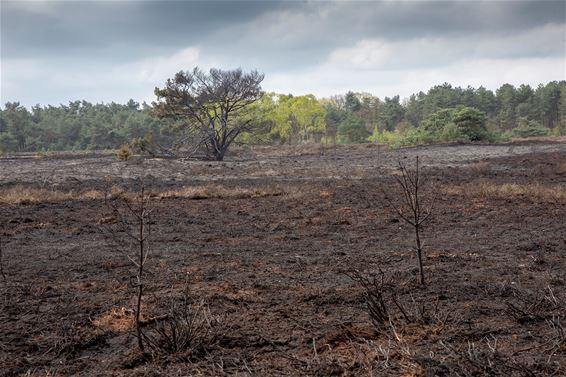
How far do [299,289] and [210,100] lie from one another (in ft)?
99.7

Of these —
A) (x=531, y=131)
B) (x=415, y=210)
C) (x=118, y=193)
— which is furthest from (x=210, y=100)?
(x=531, y=131)

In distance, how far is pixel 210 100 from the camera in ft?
→ 117

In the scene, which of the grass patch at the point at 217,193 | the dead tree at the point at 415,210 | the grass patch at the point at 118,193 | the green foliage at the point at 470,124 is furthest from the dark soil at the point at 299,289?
the green foliage at the point at 470,124

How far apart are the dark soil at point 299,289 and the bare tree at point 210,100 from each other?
20.4 metres

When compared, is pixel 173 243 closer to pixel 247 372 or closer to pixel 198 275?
pixel 198 275

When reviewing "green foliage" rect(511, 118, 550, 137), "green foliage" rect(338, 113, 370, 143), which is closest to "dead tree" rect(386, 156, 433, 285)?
"green foliage" rect(511, 118, 550, 137)

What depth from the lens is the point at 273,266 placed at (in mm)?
7641

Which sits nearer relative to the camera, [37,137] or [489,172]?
[489,172]

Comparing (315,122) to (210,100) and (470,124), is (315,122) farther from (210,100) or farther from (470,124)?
(210,100)

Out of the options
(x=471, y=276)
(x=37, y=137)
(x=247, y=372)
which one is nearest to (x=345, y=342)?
(x=247, y=372)

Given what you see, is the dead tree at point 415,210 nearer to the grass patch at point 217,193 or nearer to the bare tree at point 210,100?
the grass patch at point 217,193

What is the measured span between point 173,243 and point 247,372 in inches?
224

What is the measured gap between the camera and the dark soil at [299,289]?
434cm

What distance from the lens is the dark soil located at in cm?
434
